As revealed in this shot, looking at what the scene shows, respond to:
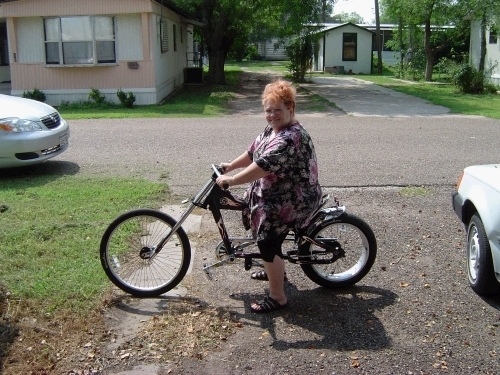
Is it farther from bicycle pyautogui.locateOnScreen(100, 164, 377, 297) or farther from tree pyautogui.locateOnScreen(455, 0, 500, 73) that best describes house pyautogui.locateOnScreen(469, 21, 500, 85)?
bicycle pyautogui.locateOnScreen(100, 164, 377, 297)

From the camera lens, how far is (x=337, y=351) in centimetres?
381

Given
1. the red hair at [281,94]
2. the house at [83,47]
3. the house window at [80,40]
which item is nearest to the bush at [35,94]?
the house at [83,47]

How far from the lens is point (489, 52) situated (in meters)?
28.1

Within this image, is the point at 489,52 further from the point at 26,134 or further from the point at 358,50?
the point at 26,134

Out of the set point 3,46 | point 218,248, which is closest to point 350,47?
point 3,46

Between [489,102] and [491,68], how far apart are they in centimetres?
785

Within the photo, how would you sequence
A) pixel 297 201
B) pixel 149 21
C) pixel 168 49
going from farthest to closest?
pixel 168 49 → pixel 149 21 → pixel 297 201

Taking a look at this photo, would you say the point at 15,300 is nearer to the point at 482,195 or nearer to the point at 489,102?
the point at 482,195

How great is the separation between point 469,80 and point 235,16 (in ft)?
31.6

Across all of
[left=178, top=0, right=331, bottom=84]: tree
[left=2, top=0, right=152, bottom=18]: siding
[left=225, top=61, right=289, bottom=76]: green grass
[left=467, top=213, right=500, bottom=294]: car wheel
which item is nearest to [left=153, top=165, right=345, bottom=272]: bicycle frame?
[left=467, top=213, right=500, bottom=294]: car wheel

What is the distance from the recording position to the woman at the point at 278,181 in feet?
13.6

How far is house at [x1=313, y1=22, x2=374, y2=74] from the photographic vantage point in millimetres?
40062

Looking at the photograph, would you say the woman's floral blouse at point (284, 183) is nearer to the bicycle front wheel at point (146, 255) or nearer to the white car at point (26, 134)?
the bicycle front wheel at point (146, 255)

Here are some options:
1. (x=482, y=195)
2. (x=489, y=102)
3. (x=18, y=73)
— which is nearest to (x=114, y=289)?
(x=482, y=195)
